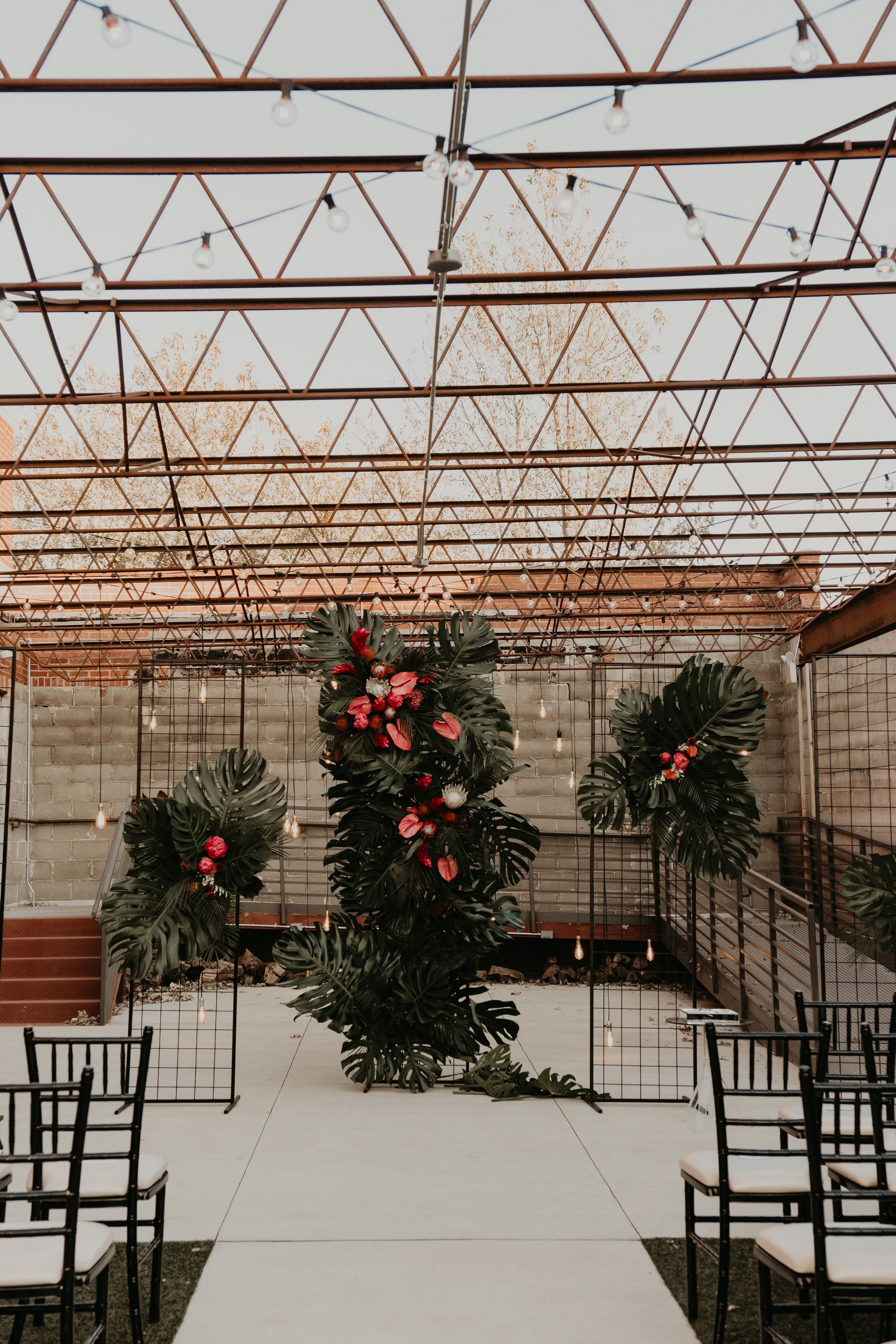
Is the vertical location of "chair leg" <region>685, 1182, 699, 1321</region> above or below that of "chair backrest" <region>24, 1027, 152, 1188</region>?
below

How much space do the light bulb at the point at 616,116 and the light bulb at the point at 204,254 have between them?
2.45m

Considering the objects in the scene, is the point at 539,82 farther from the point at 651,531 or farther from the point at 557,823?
the point at 651,531

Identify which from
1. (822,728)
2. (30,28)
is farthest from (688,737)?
(822,728)

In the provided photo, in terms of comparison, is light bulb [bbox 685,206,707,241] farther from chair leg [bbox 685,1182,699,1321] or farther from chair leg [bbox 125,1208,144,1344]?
chair leg [bbox 125,1208,144,1344]

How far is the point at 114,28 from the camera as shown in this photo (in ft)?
14.3

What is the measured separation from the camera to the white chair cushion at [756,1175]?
348cm

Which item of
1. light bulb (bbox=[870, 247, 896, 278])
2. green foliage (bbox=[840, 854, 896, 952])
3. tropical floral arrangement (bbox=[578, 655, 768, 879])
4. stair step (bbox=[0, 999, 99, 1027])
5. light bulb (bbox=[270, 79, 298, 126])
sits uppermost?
light bulb (bbox=[870, 247, 896, 278])

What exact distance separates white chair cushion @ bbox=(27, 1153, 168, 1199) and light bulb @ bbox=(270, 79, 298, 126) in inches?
158

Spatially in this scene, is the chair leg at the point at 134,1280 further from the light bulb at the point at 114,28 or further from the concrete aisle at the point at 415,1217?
the light bulb at the point at 114,28

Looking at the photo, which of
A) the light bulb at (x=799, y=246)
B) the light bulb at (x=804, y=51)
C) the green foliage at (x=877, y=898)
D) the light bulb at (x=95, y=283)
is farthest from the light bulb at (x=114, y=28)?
the green foliage at (x=877, y=898)

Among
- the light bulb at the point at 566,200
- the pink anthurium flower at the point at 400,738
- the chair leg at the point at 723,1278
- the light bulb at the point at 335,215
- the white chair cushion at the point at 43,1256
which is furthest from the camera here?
the pink anthurium flower at the point at 400,738

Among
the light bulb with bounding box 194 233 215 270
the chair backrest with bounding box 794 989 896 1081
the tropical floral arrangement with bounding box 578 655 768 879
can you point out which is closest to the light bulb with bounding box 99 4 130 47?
the light bulb with bounding box 194 233 215 270

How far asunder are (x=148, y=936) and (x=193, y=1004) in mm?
5085

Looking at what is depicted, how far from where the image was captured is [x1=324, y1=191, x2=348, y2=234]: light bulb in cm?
565
